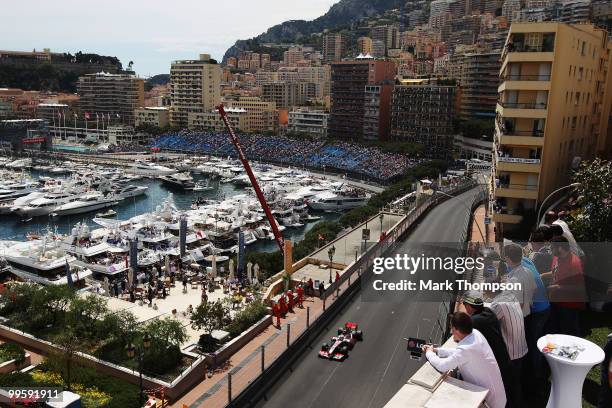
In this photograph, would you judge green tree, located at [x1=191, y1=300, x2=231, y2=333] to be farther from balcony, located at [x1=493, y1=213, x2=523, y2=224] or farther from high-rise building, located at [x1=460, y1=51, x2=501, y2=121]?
high-rise building, located at [x1=460, y1=51, x2=501, y2=121]

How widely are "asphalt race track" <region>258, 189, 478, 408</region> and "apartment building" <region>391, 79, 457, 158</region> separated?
195ft

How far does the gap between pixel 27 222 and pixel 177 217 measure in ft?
57.6

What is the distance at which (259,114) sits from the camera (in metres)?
110

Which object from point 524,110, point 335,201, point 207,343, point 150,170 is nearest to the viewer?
point 207,343

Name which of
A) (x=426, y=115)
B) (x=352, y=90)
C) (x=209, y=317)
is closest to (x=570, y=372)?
(x=209, y=317)

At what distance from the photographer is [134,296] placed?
24250 millimetres

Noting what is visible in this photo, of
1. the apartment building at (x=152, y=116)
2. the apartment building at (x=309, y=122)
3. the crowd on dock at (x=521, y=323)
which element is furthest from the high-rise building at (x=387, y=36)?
the crowd on dock at (x=521, y=323)

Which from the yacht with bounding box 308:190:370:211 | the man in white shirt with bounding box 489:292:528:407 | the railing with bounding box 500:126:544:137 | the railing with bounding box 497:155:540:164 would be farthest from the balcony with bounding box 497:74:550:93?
the yacht with bounding box 308:190:370:211

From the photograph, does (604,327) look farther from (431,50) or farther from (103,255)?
(431,50)

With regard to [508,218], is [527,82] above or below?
above

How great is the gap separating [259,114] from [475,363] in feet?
352

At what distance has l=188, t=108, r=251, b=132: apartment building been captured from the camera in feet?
347

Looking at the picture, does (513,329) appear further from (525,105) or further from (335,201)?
(335,201)

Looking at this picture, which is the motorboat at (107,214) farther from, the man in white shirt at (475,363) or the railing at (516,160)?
the man in white shirt at (475,363)
